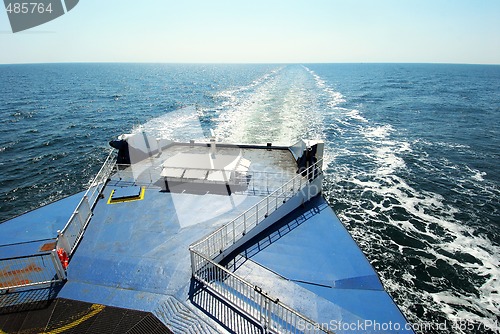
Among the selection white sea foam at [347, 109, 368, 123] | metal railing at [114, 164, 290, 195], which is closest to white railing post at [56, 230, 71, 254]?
metal railing at [114, 164, 290, 195]

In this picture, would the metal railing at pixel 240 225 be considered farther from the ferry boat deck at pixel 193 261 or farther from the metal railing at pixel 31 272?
the metal railing at pixel 31 272

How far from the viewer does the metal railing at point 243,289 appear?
8023 mm

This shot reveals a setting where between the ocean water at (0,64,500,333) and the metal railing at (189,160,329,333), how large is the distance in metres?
8.20

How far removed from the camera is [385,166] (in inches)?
1222

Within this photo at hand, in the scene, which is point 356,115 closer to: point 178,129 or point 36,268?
point 178,129

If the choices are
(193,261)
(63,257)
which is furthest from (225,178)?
(63,257)

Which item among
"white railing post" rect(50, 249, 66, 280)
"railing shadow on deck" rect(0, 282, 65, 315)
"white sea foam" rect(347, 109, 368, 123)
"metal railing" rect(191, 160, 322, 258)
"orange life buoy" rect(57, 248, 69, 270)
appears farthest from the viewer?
"white sea foam" rect(347, 109, 368, 123)

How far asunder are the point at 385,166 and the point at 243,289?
88.8 ft

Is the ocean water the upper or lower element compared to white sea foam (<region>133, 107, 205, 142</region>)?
lower

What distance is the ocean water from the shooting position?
15539 mm

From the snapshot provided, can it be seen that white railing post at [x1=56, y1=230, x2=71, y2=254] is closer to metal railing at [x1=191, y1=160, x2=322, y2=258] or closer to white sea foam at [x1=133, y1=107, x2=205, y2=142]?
metal railing at [x1=191, y1=160, x2=322, y2=258]

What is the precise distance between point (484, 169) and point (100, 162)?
146 ft

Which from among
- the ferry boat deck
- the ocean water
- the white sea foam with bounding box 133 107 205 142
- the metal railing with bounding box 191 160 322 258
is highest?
the metal railing with bounding box 191 160 322 258

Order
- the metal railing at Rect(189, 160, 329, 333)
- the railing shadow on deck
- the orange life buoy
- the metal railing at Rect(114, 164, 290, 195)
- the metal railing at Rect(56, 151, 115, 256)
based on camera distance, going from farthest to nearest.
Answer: the metal railing at Rect(114, 164, 290, 195), the metal railing at Rect(56, 151, 115, 256), the orange life buoy, the railing shadow on deck, the metal railing at Rect(189, 160, 329, 333)
